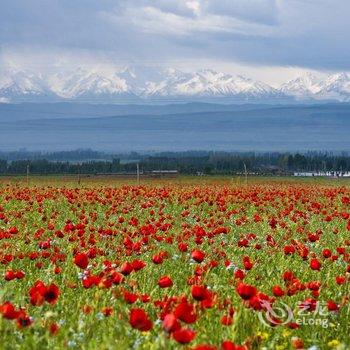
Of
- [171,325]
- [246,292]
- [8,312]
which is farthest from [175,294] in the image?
[171,325]

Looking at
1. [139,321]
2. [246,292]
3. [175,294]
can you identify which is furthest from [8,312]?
[175,294]

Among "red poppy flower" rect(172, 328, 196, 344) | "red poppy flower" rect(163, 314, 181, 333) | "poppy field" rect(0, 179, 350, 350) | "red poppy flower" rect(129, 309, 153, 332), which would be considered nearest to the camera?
"red poppy flower" rect(172, 328, 196, 344)

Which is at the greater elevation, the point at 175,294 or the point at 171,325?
the point at 171,325

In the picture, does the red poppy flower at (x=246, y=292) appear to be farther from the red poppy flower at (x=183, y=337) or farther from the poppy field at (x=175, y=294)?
the red poppy flower at (x=183, y=337)

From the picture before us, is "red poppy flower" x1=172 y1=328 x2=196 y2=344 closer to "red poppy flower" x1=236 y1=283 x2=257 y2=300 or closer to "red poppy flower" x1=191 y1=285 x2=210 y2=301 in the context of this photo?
"red poppy flower" x1=191 y1=285 x2=210 y2=301

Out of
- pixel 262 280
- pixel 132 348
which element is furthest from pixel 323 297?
pixel 132 348

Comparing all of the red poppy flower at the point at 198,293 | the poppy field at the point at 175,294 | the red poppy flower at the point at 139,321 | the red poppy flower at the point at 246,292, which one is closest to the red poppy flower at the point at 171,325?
the poppy field at the point at 175,294

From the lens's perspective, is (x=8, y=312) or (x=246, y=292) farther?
(x=246, y=292)

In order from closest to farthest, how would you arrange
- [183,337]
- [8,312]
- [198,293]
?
[183,337]
[8,312]
[198,293]

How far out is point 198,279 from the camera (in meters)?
7.58

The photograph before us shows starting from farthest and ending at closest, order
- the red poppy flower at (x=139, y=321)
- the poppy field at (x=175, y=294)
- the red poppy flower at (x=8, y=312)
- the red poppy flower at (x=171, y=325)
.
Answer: the poppy field at (x=175, y=294), the red poppy flower at (x=8, y=312), the red poppy flower at (x=139, y=321), the red poppy flower at (x=171, y=325)

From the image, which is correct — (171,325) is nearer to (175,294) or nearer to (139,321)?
(139,321)

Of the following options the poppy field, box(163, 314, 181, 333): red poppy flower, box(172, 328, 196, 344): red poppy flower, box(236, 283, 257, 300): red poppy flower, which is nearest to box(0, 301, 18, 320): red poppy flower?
the poppy field

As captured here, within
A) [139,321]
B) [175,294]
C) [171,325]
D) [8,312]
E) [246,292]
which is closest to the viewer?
[171,325]
